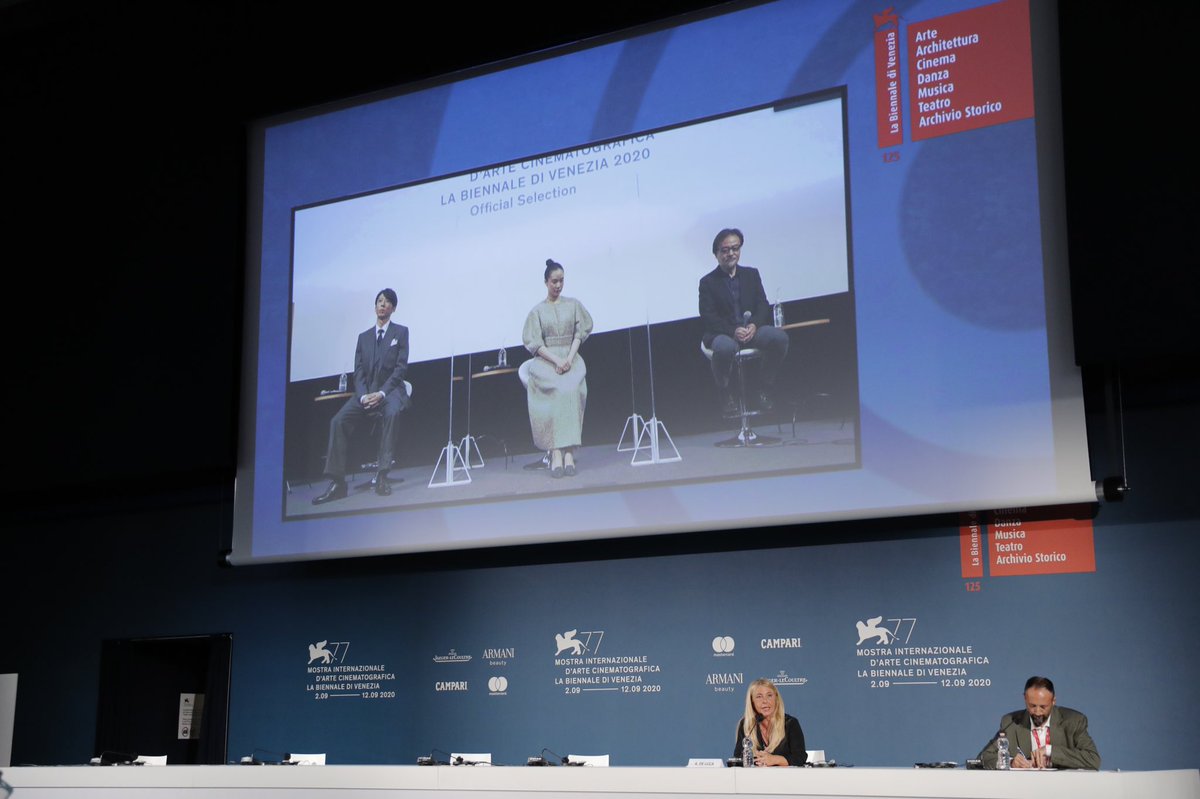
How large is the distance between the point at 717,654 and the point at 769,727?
45 cm

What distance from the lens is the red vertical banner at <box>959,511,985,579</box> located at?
208 inches

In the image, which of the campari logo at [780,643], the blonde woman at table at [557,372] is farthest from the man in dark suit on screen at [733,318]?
the campari logo at [780,643]

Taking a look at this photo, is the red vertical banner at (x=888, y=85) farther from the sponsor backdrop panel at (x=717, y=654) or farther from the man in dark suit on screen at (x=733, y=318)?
the sponsor backdrop panel at (x=717, y=654)

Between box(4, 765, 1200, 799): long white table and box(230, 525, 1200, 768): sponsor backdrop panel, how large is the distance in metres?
1.29

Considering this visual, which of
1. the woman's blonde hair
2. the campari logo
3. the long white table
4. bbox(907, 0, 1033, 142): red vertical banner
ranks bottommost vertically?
the long white table

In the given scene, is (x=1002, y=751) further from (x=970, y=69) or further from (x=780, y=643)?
(x=970, y=69)

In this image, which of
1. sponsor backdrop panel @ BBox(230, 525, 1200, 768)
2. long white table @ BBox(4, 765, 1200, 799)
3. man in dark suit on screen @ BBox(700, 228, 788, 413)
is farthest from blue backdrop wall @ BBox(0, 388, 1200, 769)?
long white table @ BBox(4, 765, 1200, 799)

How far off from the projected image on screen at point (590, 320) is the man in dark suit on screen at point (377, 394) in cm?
1

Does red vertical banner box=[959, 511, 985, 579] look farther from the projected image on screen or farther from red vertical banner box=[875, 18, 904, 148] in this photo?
red vertical banner box=[875, 18, 904, 148]

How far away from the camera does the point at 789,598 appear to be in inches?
222

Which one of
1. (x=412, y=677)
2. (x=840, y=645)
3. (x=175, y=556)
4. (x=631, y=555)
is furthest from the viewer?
(x=175, y=556)

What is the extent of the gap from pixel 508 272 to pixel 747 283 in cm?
125

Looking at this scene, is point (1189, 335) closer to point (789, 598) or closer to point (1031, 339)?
point (1031, 339)

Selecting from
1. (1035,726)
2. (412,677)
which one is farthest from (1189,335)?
(412,677)
